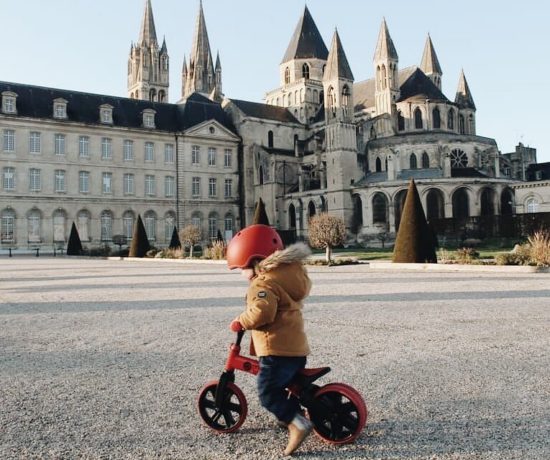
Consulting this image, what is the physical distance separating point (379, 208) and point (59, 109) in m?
24.2

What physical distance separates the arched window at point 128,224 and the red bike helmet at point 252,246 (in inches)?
1657

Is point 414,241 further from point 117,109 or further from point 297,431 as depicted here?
point 117,109

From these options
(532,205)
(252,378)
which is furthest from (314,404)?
(532,205)

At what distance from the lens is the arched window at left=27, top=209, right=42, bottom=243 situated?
40.3 meters

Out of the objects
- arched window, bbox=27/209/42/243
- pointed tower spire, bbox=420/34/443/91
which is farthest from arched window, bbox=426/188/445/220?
arched window, bbox=27/209/42/243

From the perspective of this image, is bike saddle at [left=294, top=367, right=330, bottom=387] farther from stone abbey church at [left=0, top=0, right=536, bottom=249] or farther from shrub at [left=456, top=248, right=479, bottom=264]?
stone abbey church at [left=0, top=0, right=536, bottom=249]

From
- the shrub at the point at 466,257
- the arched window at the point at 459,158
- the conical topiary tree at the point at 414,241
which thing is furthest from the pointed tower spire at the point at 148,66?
the shrub at the point at 466,257

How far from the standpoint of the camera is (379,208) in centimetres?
4006

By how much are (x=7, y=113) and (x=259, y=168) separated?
63.4ft

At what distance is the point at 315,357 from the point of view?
207 inches

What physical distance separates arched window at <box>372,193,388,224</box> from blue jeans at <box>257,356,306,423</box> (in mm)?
37012

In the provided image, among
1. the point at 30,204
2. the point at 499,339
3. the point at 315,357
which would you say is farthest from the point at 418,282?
the point at 30,204

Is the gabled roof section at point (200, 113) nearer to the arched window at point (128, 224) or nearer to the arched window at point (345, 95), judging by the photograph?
the arched window at point (128, 224)

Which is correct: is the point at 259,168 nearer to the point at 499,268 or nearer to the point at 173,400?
the point at 499,268
